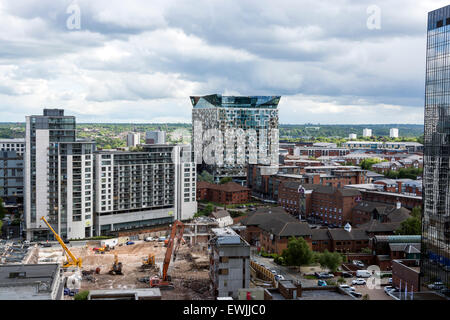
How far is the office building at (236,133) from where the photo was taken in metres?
51.5

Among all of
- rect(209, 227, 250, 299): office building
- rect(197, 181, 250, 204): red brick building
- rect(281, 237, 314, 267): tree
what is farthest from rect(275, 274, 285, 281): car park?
rect(197, 181, 250, 204): red brick building

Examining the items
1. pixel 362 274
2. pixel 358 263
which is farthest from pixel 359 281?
pixel 358 263

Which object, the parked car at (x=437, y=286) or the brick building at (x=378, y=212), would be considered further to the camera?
the brick building at (x=378, y=212)

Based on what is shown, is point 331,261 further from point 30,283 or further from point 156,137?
point 156,137

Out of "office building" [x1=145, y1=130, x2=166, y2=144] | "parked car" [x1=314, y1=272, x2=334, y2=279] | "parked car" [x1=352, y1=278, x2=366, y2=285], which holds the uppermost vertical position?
"office building" [x1=145, y1=130, x2=166, y2=144]

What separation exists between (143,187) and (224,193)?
411 inches

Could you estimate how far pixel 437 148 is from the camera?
1384 centimetres

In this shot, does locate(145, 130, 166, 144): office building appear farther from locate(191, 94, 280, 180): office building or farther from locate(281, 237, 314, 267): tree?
locate(281, 237, 314, 267): tree

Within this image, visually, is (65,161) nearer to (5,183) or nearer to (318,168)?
(5,183)

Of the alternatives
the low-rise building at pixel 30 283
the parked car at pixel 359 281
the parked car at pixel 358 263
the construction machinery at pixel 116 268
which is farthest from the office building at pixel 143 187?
the parked car at pixel 359 281

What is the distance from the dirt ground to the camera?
57.2ft

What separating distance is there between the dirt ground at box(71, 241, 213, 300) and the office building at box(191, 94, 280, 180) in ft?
87.7

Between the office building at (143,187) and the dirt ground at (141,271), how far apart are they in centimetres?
237

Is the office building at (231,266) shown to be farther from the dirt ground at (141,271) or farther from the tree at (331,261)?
the tree at (331,261)
